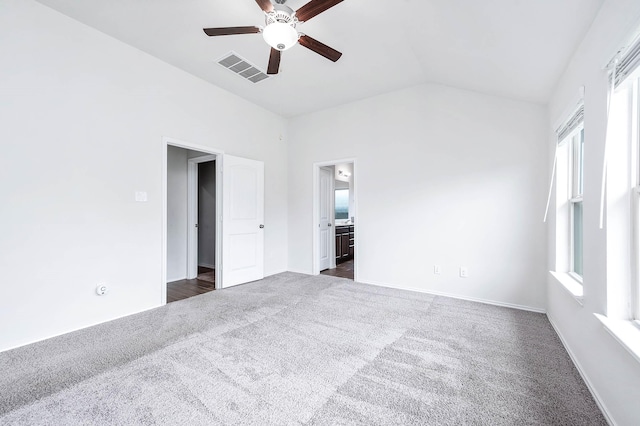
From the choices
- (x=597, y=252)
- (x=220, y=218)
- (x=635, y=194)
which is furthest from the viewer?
(x=220, y=218)

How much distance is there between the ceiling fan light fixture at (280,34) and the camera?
6.46ft

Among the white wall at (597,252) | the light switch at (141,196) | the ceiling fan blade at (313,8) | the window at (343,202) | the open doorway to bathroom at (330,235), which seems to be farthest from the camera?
the window at (343,202)

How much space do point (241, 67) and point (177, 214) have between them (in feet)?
8.89

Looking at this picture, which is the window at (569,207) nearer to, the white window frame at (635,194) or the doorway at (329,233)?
the white window frame at (635,194)

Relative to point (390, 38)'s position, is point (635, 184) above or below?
below

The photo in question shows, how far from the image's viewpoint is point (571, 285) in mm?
2295

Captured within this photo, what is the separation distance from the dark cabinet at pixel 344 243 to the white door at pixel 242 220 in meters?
2.06

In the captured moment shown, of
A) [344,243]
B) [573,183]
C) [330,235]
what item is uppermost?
[573,183]

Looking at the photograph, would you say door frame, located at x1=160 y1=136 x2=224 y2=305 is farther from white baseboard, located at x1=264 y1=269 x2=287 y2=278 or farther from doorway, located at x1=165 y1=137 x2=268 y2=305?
white baseboard, located at x1=264 y1=269 x2=287 y2=278

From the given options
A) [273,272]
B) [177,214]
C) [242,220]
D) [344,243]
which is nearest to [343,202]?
[344,243]

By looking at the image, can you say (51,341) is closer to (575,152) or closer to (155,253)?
(155,253)

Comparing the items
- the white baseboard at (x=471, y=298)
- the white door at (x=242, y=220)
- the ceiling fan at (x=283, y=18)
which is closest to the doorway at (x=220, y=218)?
the white door at (x=242, y=220)

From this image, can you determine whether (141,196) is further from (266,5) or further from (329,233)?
(329,233)

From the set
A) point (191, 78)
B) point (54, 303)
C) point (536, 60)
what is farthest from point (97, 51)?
point (536, 60)
